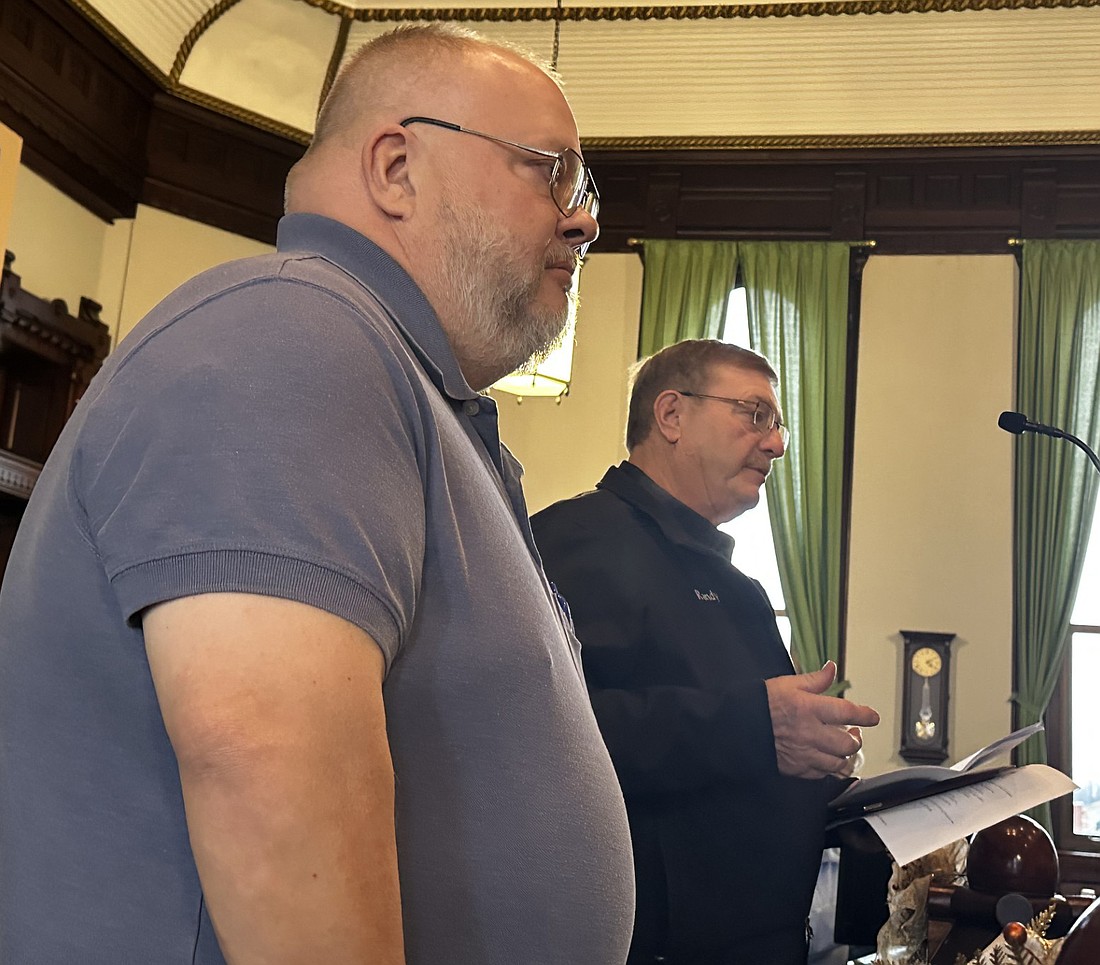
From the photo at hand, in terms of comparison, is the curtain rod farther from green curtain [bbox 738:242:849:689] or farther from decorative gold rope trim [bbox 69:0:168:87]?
decorative gold rope trim [bbox 69:0:168:87]

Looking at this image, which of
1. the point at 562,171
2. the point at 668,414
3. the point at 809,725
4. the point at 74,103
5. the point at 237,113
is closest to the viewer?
the point at 562,171

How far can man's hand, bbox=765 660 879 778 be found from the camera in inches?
83.4

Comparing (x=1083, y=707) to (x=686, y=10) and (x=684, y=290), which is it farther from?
(x=686, y=10)

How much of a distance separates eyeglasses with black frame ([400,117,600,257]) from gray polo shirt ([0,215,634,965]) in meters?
0.25

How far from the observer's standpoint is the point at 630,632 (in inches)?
87.4

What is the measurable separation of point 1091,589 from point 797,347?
216 cm

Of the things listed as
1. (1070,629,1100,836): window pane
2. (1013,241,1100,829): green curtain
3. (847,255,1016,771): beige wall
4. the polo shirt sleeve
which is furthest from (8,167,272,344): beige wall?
the polo shirt sleeve

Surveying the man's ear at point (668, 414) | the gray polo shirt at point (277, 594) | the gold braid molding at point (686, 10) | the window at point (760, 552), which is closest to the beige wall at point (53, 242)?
the gold braid molding at point (686, 10)

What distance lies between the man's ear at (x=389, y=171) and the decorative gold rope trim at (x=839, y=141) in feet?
23.1

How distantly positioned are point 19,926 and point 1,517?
644 centimetres

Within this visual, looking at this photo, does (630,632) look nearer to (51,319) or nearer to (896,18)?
Result: (51,319)

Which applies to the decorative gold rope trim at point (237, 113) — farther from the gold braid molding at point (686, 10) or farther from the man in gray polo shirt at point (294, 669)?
the man in gray polo shirt at point (294, 669)

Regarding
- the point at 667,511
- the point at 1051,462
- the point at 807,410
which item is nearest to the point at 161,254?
the point at 807,410

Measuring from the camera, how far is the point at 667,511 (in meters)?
2.46
